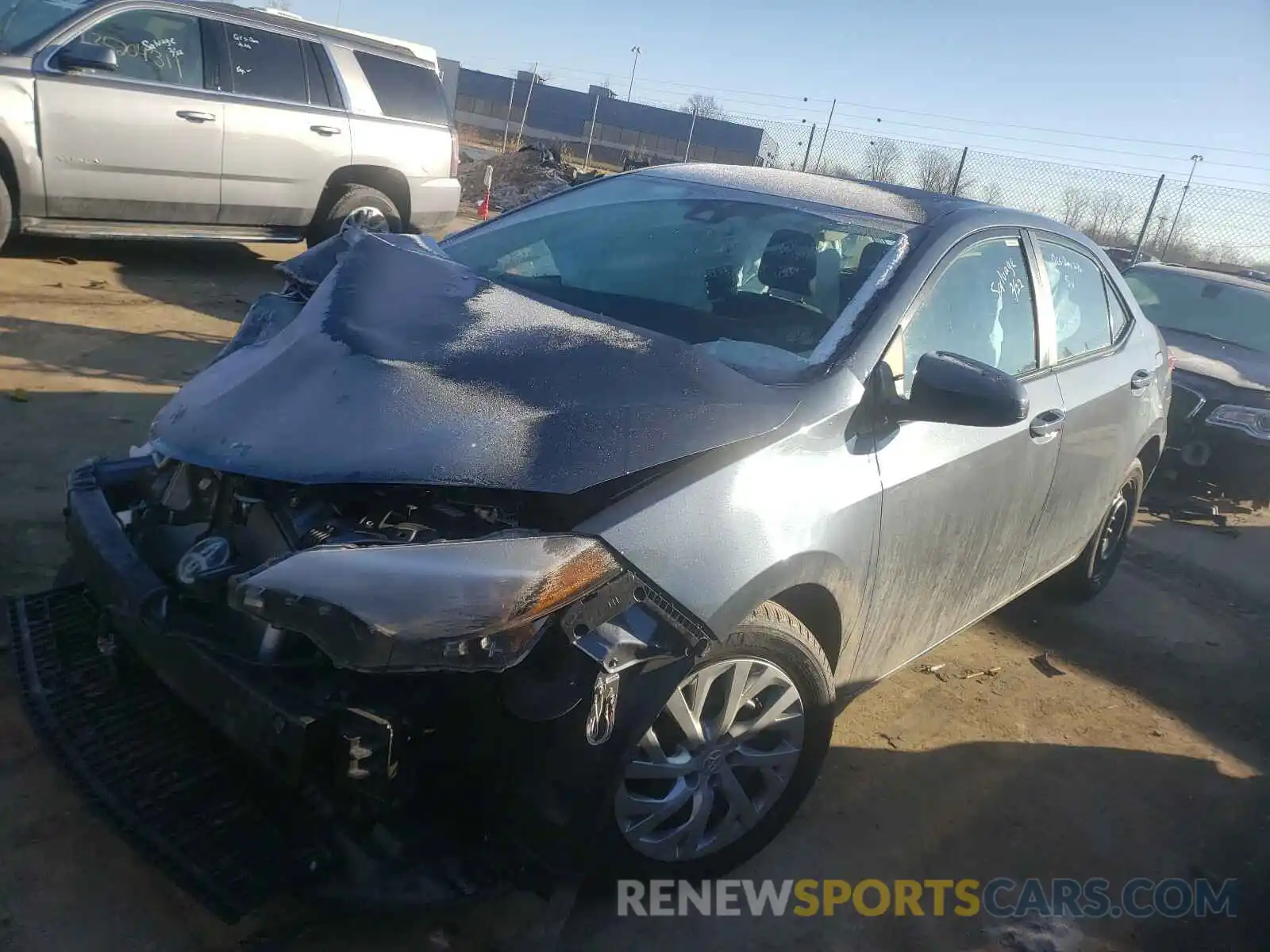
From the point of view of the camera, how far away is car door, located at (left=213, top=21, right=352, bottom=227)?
25.5 feet

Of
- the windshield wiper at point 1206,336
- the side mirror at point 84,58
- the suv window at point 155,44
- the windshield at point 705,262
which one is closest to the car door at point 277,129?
the suv window at point 155,44

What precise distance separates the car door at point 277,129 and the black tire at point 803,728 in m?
6.85

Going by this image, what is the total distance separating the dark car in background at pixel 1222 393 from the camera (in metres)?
7.06

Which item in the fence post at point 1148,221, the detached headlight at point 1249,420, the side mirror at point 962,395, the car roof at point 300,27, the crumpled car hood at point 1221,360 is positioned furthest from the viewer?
the fence post at point 1148,221

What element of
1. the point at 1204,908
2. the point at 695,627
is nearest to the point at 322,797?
the point at 695,627

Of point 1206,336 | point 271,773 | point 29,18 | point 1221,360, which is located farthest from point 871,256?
point 29,18

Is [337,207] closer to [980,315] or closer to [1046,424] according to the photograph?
[980,315]

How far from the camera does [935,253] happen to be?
10.3 feet

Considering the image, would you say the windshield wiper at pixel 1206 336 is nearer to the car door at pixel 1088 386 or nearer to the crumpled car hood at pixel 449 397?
the car door at pixel 1088 386

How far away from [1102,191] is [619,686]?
1497cm

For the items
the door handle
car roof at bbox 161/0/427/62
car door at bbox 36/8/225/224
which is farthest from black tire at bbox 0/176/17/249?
the door handle

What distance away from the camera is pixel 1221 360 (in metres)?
7.51

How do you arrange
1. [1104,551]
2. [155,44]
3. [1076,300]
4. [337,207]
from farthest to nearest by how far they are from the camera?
[337,207], [155,44], [1104,551], [1076,300]

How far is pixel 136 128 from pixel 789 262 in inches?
230
